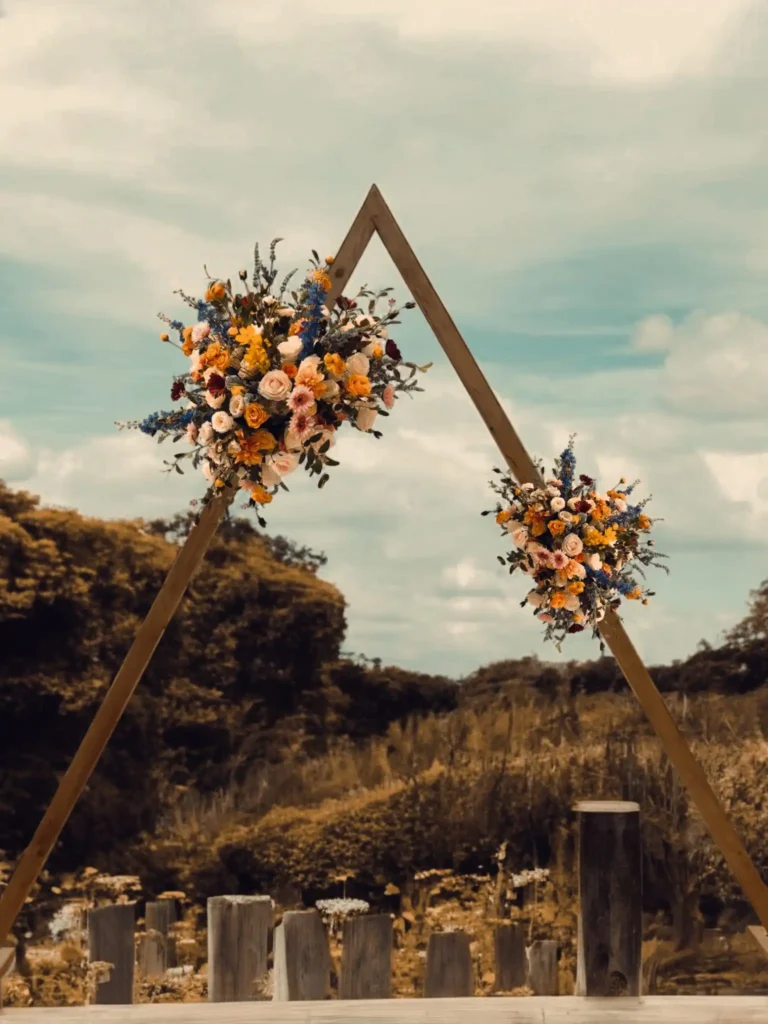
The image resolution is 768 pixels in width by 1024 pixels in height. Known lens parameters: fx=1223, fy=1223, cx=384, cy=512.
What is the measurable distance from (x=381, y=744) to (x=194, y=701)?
1107 mm

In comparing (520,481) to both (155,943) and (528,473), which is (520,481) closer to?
(528,473)

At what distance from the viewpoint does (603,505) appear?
13.2 ft

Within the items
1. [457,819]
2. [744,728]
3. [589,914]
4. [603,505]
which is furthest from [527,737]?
[603,505]

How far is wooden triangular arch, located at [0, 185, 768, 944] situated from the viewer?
3.86 m

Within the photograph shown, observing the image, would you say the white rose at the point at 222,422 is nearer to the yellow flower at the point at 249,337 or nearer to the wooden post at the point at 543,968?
the yellow flower at the point at 249,337

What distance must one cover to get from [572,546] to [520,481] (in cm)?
28

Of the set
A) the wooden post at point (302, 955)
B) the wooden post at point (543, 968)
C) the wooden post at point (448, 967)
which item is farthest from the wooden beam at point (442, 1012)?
the wooden post at point (543, 968)

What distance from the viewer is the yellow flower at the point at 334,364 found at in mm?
3523

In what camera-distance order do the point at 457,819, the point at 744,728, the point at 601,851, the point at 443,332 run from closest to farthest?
the point at 443,332, the point at 601,851, the point at 457,819, the point at 744,728

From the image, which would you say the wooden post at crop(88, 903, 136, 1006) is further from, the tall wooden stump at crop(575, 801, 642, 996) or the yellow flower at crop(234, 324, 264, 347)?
the yellow flower at crop(234, 324, 264, 347)

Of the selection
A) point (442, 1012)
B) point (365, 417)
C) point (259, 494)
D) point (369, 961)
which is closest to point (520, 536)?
point (365, 417)

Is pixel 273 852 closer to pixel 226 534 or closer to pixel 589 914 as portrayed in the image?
pixel 226 534

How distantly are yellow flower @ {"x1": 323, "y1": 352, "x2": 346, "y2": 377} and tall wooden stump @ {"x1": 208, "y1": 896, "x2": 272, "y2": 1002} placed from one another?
2.26 meters

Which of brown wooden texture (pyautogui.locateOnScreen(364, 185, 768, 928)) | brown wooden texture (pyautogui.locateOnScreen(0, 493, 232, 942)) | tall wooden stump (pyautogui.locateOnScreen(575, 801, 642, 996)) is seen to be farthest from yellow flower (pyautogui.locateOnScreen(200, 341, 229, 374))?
tall wooden stump (pyautogui.locateOnScreen(575, 801, 642, 996))
